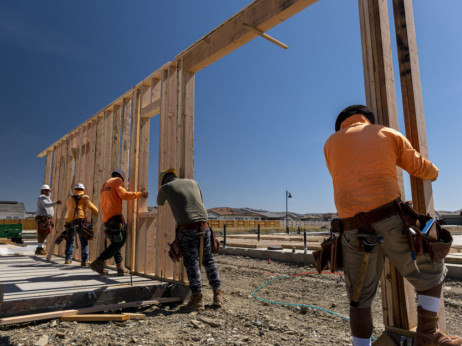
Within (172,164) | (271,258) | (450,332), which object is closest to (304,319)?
(450,332)

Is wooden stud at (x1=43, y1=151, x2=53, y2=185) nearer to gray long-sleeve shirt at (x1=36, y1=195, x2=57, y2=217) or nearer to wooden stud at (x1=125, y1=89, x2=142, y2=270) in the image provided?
gray long-sleeve shirt at (x1=36, y1=195, x2=57, y2=217)

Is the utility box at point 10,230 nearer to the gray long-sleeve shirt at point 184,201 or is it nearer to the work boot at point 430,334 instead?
the gray long-sleeve shirt at point 184,201

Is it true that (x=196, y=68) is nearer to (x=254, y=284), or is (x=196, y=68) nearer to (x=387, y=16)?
(x=387, y=16)

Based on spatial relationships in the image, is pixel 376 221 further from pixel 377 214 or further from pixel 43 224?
pixel 43 224

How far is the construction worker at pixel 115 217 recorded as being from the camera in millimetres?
5451

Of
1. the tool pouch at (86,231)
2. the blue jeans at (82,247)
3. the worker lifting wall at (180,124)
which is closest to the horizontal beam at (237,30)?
the worker lifting wall at (180,124)

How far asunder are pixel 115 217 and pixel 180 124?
1918 millimetres

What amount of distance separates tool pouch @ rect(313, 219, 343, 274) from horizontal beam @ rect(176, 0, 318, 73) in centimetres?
276

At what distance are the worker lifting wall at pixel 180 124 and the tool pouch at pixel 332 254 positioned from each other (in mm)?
595

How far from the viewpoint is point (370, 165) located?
2355mm

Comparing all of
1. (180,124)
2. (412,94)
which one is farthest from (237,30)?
(412,94)

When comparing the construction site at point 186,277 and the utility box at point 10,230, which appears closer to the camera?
the construction site at point 186,277

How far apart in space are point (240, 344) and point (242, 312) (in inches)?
41.3

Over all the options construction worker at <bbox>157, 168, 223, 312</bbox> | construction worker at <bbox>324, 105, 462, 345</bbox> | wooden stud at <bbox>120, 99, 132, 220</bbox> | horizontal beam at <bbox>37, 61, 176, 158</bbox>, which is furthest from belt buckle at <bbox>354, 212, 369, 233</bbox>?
wooden stud at <bbox>120, 99, 132, 220</bbox>
